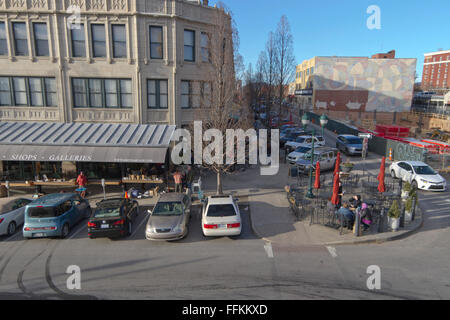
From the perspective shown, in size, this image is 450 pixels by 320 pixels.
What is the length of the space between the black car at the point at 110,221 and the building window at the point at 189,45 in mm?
11835

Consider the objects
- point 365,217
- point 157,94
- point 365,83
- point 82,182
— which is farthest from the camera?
point 365,83

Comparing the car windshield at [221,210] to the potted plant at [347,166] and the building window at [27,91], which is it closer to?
the potted plant at [347,166]

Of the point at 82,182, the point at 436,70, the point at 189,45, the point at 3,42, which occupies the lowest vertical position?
the point at 82,182

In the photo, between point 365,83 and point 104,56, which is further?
point 365,83

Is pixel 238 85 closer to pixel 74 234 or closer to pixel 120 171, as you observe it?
pixel 120 171

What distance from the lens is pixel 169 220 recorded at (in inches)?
473

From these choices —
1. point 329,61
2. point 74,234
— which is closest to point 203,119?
point 74,234

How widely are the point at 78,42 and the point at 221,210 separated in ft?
49.2

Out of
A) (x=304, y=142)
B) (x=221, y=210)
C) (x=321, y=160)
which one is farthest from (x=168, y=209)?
(x=304, y=142)

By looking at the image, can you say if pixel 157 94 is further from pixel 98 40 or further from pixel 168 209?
pixel 168 209

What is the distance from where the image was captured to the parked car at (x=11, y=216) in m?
12.6

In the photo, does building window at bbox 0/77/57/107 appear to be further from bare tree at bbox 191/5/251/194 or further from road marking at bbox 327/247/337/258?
road marking at bbox 327/247/337/258

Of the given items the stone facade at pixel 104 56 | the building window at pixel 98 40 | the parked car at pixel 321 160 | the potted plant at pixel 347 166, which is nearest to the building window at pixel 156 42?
the stone facade at pixel 104 56

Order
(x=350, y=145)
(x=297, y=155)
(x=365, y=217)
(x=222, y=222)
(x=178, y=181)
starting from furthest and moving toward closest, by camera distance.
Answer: (x=350, y=145), (x=297, y=155), (x=178, y=181), (x=365, y=217), (x=222, y=222)
